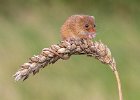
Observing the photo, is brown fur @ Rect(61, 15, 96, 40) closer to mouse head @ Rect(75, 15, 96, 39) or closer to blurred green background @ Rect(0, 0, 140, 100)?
mouse head @ Rect(75, 15, 96, 39)

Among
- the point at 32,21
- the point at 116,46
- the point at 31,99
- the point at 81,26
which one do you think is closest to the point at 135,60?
the point at 116,46

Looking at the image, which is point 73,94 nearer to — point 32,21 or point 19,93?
point 19,93

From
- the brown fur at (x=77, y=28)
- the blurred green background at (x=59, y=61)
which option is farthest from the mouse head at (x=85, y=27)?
the blurred green background at (x=59, y=61)

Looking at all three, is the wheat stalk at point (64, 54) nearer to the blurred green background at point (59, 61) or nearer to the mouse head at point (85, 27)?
the mouse head at point (85, 27)

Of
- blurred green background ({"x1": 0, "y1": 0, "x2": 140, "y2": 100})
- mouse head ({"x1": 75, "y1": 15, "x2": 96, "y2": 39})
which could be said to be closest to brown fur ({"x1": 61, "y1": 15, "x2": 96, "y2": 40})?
mouse head ({"x1": 75, "y1": 15, "x2": 96, "y2": 39})

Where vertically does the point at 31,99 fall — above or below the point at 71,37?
above
